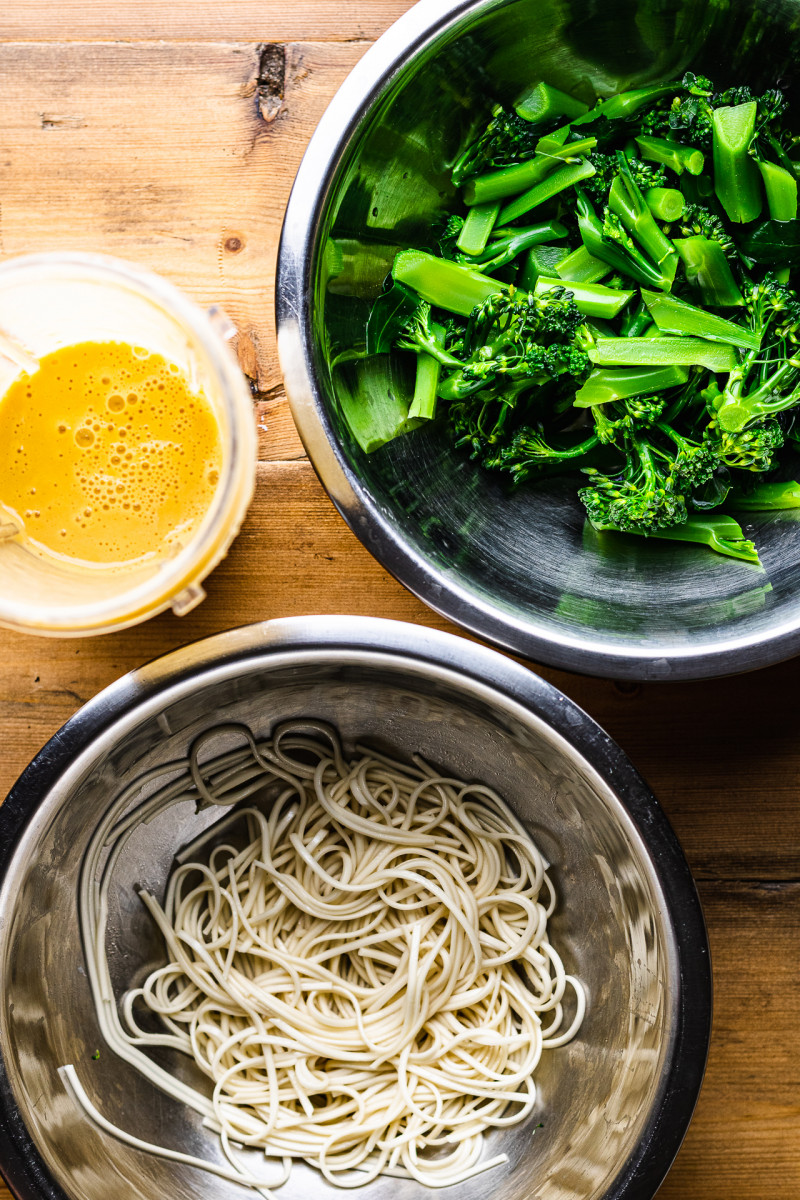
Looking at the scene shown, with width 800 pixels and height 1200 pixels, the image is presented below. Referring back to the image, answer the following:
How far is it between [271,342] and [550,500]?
0.53 meters

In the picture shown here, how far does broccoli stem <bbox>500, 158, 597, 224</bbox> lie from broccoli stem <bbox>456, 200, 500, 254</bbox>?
3cm

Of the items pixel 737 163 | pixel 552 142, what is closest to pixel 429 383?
pixel 552 142

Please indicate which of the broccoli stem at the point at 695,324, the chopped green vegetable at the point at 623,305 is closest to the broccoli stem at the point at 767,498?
the chopped green vegetable at the point at 623,305

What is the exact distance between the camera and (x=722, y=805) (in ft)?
4.88

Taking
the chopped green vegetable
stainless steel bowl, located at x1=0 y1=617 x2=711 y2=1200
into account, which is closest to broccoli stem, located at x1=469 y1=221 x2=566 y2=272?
the chopped green vegetable

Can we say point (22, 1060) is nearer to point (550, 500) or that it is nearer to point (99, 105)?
point (550, 500)

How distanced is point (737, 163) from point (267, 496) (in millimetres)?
854

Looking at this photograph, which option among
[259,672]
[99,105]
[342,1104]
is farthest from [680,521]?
[99,105]

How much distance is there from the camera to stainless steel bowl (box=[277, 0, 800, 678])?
108 centimetres

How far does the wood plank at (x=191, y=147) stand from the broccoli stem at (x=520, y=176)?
0.35 m

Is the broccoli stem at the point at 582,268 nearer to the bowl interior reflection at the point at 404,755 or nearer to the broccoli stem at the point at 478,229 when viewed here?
the broccoli stem at the point at 478,229

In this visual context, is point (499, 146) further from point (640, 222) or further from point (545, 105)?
point (640, 222)

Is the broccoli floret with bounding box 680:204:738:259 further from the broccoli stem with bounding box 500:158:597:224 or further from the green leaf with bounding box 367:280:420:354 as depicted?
the green leaf with bounding box 367:280:420:354

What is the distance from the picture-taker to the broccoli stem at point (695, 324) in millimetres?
1231
